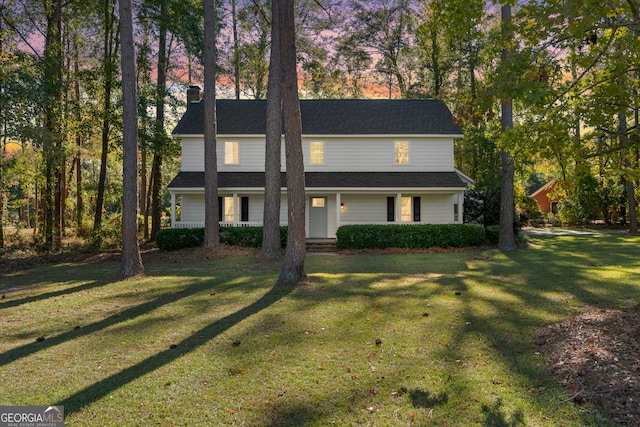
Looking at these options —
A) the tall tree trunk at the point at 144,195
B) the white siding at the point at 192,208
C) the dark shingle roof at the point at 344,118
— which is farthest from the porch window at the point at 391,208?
the tall tree trunk at the point at 144,195

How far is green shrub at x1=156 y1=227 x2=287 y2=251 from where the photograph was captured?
16688mm

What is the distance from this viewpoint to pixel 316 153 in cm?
2073

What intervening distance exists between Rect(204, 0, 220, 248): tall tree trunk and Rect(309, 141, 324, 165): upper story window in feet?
21.0

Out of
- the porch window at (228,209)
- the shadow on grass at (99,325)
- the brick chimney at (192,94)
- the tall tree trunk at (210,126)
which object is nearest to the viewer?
the shadow on grass at (99,325)

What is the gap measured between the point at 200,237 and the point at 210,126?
4.90 metres

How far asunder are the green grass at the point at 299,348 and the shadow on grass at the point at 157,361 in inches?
0.9

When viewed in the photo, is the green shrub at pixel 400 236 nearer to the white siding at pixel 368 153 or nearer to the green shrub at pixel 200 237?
the green shrub at pixel 200 237

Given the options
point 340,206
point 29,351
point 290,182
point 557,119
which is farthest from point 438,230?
point 29,351

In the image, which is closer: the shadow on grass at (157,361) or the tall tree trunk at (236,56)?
the shadow on grass at (157,361)

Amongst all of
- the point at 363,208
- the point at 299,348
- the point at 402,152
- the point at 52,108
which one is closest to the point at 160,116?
the point at 52,108

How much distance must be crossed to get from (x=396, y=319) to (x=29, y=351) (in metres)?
5.39

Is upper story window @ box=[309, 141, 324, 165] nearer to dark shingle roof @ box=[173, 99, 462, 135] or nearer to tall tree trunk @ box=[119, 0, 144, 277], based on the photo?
dark shingle roof @ box=[173, 99, 462, 135]

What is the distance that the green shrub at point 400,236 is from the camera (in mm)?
16516

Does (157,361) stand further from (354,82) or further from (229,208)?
(354,82)
